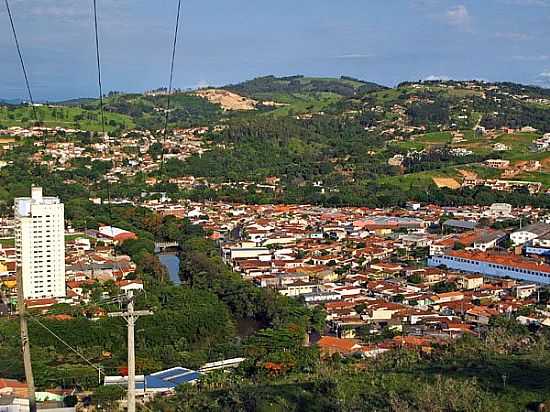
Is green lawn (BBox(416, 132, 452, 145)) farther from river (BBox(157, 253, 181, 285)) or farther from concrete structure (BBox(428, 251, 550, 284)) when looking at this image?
concrete structure (BBox(428, 251, 550, 284))

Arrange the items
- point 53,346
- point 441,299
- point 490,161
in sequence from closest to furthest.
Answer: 1. point 53,346
2. point 441,299
3. point 490,161

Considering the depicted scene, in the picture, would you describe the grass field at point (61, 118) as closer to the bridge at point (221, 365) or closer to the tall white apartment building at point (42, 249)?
the tall white apartment building at point (42, 249)

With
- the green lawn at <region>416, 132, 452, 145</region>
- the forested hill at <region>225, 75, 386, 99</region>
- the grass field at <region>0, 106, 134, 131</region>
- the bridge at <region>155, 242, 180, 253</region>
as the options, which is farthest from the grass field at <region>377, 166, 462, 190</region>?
the forested hill at <region>225, 75, 386, 99</region>

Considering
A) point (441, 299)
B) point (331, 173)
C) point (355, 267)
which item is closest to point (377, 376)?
point (441, 299)

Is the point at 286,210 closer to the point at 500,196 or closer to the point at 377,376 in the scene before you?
the point at 500,196

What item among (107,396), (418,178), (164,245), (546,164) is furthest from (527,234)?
(107,396)

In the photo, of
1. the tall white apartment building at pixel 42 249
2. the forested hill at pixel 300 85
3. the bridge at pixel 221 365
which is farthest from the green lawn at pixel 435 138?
the forested hill at pixel 300 85
